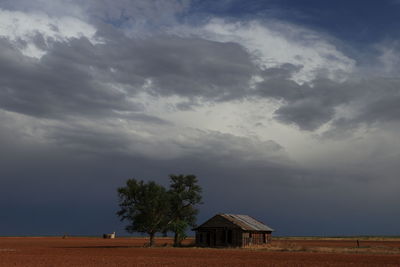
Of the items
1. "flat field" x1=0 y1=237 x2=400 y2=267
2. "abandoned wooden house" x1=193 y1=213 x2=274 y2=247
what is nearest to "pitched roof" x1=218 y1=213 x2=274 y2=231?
"abandoned wooden house" x1=193 y1=213 x2=274 y2=247

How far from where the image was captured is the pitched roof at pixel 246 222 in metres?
72.6

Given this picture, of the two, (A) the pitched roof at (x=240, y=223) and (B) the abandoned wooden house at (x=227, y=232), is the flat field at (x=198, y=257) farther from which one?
(A) the pitched roof at (x=240, y=223)

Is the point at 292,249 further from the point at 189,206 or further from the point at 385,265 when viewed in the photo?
the point at 385,265

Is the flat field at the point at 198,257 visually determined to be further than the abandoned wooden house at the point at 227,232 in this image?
No

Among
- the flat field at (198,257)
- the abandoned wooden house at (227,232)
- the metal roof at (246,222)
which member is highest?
the metal roof at (246,222)

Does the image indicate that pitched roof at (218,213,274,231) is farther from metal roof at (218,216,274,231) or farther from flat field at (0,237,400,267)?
flat field at (0,237,400,267)

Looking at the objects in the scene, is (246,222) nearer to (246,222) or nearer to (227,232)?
(246,222)

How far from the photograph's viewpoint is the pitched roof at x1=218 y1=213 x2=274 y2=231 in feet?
238

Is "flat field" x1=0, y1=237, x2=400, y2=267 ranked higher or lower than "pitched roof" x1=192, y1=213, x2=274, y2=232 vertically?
lower

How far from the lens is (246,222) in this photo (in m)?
76.5

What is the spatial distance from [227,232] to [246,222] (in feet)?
16.4

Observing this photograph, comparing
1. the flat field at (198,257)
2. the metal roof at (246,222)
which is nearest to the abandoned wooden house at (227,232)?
the metal roof at (246,222)

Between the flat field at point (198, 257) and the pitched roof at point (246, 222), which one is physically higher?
the pitched roof at point (246, 222)

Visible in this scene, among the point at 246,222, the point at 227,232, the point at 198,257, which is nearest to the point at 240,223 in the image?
the point at 227,232
